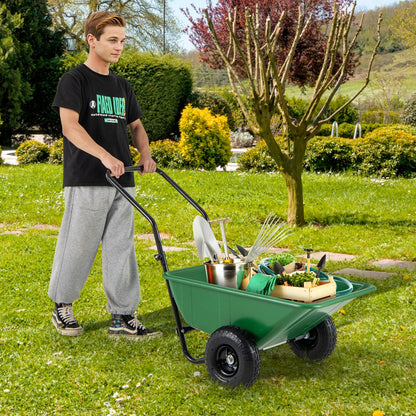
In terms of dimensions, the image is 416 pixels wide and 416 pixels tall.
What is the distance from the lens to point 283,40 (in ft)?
48.8

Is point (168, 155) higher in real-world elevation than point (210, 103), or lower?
lower

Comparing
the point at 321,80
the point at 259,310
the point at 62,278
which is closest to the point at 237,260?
the point at 259,310

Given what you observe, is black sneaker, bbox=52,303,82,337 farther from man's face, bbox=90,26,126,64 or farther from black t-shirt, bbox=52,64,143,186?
man's face, bbox=90,26,126,64

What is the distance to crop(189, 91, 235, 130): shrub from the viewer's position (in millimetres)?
16562

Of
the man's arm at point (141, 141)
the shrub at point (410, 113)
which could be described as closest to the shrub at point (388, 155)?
the man's arm at point (141, 141)

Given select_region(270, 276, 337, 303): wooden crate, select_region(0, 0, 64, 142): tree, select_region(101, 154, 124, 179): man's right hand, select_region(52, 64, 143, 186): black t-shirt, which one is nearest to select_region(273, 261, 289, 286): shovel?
select_region(270, 276, 337, 303): wooden crate

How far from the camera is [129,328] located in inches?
136

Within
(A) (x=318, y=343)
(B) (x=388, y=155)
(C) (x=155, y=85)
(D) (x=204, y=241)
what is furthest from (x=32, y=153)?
(A) (x=318, y=343)

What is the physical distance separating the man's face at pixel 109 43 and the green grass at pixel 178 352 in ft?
5.40

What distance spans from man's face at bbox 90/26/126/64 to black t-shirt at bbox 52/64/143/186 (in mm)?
147

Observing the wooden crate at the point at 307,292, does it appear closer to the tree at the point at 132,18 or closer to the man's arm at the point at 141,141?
the man's arm at the point at 141,141

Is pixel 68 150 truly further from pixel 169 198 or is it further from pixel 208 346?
pixel 169 198

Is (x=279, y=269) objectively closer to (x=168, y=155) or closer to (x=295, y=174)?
(x=295, y=174)

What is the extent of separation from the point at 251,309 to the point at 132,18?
25.9 meters
